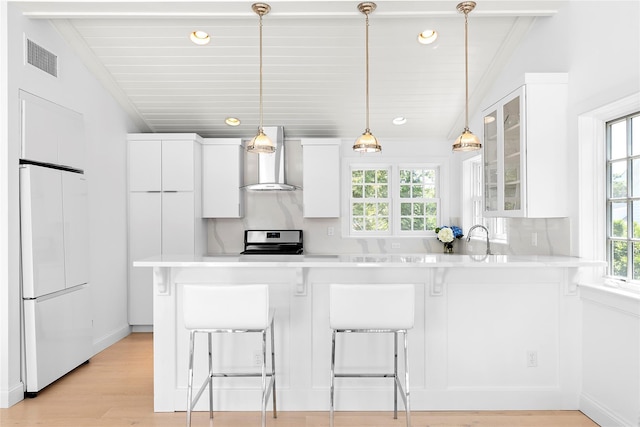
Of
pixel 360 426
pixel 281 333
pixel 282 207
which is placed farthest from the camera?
pixel 282 207

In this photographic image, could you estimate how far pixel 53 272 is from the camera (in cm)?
349

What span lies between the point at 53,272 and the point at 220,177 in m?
2.24

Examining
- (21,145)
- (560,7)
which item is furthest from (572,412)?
(21,145)

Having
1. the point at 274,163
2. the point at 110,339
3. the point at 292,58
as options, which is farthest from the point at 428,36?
the point at 110,339

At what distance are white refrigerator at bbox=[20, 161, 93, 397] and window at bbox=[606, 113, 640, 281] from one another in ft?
12.6

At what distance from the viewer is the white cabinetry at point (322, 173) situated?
5.39 m

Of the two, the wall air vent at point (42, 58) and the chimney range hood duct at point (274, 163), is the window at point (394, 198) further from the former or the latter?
the wall air vent at point (42, 58)

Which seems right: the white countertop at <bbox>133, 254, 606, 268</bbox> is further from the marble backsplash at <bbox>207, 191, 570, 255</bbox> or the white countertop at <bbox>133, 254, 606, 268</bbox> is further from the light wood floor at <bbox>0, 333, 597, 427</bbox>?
the marble backsplash at <bbox>207, 191, 570, 255</bbox>

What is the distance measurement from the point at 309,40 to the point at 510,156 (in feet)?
6.13

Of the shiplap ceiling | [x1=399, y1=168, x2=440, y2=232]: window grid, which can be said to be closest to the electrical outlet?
the shiplap ceiling

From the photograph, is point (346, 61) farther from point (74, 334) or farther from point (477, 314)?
point (74, 334)

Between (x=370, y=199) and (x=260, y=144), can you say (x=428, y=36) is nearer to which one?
(x=260, y=144)

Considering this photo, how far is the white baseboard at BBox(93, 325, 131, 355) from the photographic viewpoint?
14.3 feet

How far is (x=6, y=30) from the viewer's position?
3168mm
